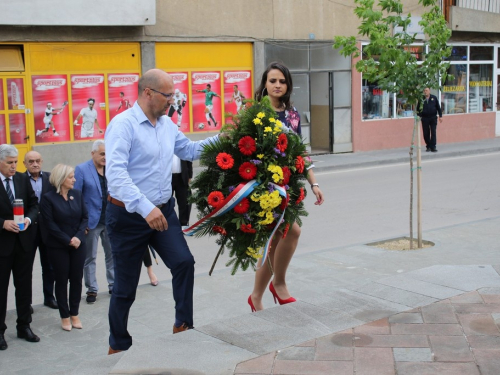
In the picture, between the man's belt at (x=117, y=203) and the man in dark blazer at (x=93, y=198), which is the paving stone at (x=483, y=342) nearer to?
the man's belt at (x=117, y=203)

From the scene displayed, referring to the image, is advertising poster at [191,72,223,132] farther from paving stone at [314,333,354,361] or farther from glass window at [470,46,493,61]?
paving stone at [314,333,354,361]

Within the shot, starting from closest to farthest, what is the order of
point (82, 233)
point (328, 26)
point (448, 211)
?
point (82, 233)
point (448, 211)
point (328, 26)

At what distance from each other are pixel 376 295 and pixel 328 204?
725 centimetres

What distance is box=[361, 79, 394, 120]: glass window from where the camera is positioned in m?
21.6

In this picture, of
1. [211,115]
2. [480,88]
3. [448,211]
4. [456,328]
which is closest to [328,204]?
[448,211]

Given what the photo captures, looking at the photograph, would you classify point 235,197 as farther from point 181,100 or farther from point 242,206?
point 181,100

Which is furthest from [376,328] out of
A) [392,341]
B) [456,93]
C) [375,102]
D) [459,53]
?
[459,53]

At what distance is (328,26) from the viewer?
20.5m

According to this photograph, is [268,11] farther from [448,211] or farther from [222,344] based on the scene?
[222,344]

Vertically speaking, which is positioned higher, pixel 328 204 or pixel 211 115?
pixel 211 115

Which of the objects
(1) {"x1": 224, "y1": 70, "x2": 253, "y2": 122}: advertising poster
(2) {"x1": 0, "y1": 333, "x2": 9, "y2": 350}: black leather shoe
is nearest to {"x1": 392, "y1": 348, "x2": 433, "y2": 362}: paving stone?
(2) {"x1": 0, "y1": 333, "x2": 9, "y2": 350}: black leather shoe

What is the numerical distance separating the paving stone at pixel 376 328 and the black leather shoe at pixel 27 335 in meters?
2.90

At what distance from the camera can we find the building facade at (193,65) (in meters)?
15.6

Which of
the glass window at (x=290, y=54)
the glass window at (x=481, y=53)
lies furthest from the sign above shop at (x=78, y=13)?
the glass window at (x=481, y=53)
